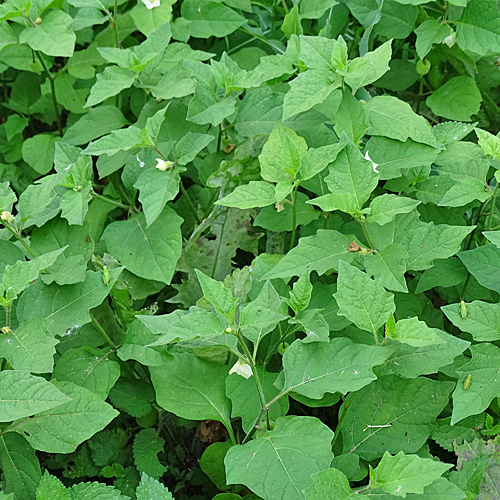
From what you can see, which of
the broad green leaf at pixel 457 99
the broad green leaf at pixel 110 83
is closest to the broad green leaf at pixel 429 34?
the broad green leaf at pixel 457 99

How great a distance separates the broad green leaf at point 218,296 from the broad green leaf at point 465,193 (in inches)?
31.9

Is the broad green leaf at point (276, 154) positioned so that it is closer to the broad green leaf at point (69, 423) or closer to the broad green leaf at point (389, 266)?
the broad green leaf at point (389, 266)

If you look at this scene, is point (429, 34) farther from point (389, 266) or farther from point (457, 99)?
point (389, 266)

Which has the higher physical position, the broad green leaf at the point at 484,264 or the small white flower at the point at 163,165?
the small white flower at the point at 163,165

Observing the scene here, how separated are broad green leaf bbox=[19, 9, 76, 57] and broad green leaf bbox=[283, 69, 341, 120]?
1013 millimetres

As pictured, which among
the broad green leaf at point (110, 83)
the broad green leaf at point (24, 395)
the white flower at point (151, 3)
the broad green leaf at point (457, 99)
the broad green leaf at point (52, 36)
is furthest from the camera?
the white flower at point (151, 3)

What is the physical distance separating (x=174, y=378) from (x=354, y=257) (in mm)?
709

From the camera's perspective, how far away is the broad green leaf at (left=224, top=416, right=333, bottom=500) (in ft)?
4.92

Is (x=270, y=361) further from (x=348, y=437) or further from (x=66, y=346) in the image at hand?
(x=66, y=346)

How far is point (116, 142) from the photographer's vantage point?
6.97 ft

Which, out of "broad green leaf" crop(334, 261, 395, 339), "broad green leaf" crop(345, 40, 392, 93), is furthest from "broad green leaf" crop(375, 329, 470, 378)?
"broad green leaf" crop(345, 40, 392, 93)

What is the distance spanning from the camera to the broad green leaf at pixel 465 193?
192 cm

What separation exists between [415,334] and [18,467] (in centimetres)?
126

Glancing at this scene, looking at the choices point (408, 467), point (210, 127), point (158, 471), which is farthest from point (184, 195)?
point (408, 467)
